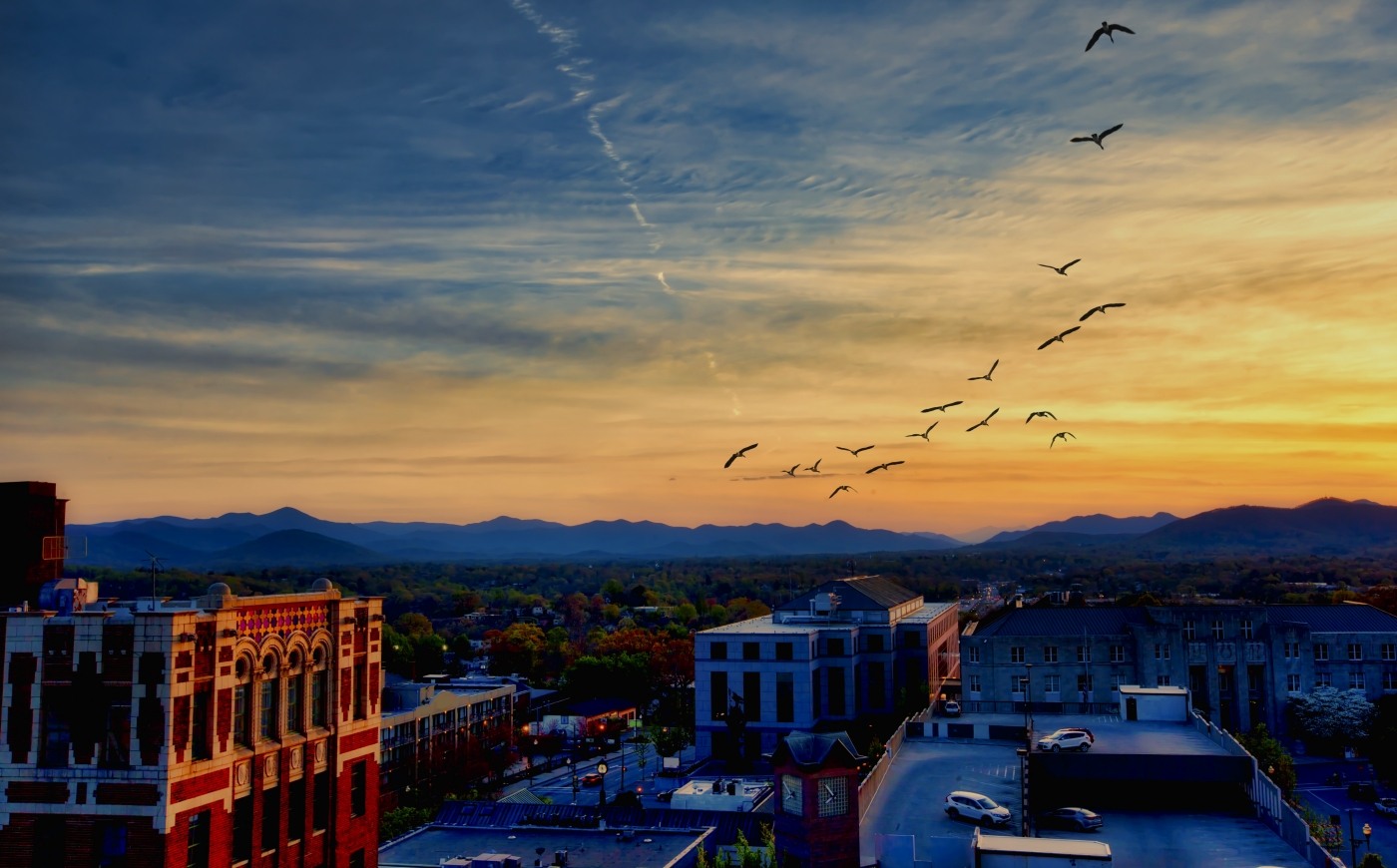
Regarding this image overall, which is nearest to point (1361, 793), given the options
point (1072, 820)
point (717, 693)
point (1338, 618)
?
point (1338, 618)

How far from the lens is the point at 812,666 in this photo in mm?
114438

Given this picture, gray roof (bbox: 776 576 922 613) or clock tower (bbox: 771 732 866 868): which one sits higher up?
gray roof (bbox: 776 576 922 613)

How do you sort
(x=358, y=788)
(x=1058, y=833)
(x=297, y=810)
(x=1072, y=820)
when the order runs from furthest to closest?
(x=1072, y=820), (x=358, y=788), (x=1058, y=833), (x=297, y=810)

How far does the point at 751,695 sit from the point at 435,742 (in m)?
34.1

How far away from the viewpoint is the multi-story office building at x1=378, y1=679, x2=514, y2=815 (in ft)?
360

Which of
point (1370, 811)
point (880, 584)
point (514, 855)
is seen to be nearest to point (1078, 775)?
point (514, 855)

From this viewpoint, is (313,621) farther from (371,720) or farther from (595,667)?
(595,667)

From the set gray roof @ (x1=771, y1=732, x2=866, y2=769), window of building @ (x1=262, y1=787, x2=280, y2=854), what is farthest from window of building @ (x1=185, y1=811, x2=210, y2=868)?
gray roof @ (x1=771, y1=732, x2=866, y2=769)

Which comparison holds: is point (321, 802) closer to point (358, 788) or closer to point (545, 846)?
point (358, 788)

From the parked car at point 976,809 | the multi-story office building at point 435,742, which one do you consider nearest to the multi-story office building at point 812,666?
the multi-story office building at point 435,742

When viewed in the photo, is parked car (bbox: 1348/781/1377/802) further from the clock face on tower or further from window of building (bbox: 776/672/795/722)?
the clock face on tower

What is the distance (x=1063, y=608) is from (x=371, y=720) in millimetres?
84958

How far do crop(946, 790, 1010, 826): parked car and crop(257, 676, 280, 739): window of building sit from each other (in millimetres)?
29099

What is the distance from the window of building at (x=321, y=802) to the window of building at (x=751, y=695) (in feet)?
232
